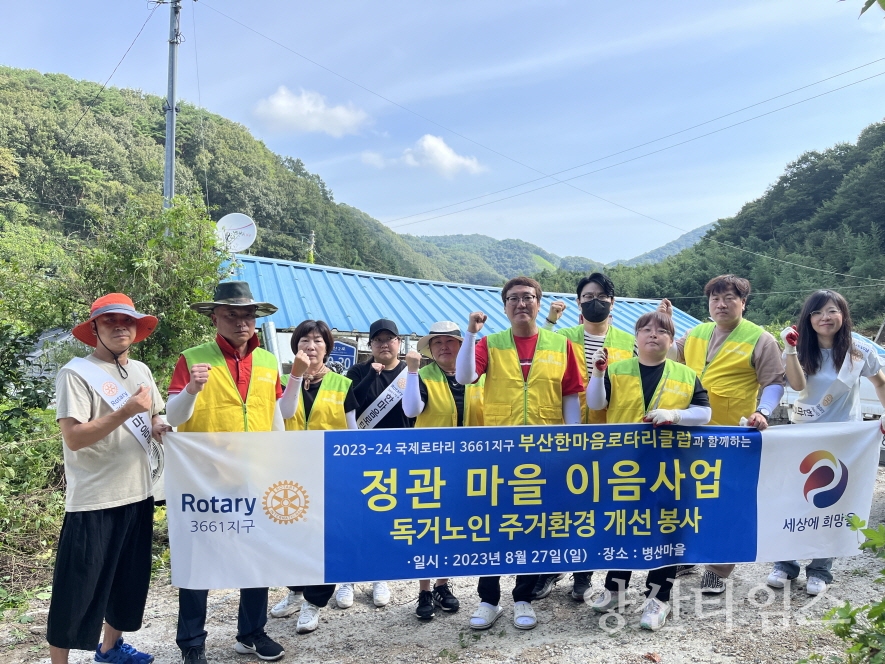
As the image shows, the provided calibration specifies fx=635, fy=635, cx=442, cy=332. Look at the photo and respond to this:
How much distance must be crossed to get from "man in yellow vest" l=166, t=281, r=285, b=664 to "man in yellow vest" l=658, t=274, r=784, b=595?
2.82 meters

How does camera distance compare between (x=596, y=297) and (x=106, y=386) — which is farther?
(x=596, y=297)

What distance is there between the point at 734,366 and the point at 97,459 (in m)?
3.77

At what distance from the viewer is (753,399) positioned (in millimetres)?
4152

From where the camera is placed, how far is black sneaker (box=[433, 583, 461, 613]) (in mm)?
4050

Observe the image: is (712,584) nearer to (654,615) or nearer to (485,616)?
(654,615)

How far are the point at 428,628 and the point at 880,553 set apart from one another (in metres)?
2.46

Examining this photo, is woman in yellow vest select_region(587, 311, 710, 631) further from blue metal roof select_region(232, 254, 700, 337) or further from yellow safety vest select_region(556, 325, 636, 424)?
blue metal roof select_region(232, 254, 700, 337)

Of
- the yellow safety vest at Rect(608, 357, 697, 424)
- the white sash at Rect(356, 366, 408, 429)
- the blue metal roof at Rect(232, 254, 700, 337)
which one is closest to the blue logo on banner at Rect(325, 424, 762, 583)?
the yellow safety vest at Rect(608, 357, 697, 424)

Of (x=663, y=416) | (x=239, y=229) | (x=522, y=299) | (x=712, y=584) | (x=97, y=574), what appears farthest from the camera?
(x=239, y=229)

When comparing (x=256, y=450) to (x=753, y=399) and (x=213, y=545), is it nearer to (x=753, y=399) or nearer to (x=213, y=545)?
(x=213, y=545)

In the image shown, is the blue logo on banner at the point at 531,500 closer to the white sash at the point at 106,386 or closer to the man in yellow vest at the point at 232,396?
the man in yellow vest at the point at 232,396

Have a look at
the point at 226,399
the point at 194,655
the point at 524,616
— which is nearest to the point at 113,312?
the point at 226,399

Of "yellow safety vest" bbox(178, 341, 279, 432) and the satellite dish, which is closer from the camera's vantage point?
"yellow safety vest" bbox(178, 341, 279, 432)

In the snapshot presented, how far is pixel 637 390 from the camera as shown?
147 inches
